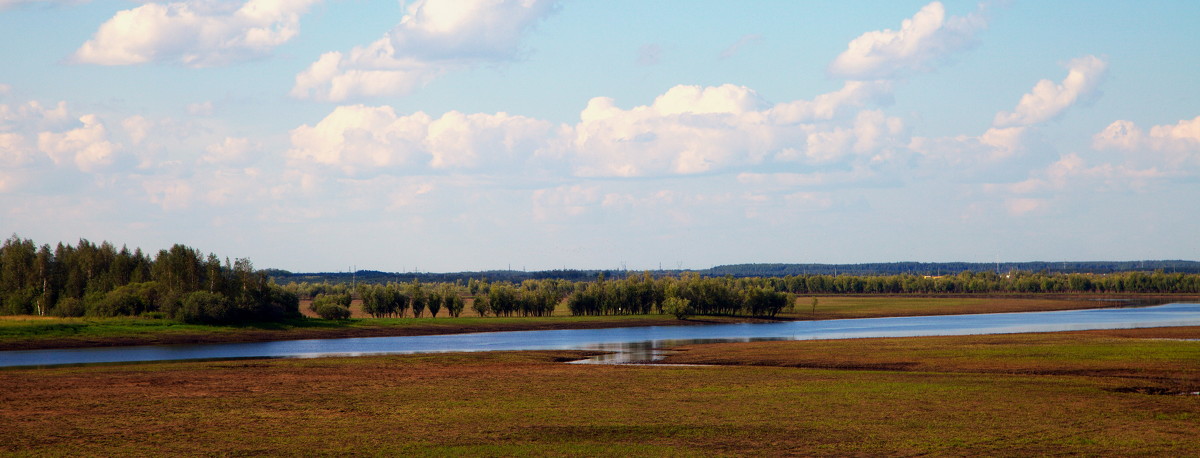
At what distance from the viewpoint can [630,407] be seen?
39.0 m

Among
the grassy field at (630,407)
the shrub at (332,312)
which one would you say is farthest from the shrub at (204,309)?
the grassy field at (630,407)

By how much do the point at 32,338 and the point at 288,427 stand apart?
66580 mm

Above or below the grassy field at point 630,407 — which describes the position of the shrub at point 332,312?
above

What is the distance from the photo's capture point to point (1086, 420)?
1341 inches

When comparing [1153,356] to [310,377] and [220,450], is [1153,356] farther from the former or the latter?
[220,450]

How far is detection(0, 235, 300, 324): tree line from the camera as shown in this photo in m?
109

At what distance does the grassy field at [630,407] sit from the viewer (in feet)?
100

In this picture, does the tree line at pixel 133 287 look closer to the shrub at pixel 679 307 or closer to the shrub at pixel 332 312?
the shrub at pixel 332 312

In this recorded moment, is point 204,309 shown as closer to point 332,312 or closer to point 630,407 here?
point 332,312

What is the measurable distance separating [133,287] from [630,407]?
9003 centimetres

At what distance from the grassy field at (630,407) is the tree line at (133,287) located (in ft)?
159

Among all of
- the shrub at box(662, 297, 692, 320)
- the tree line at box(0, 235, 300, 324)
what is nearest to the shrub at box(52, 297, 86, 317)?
the tree line at box(0, 235, 300, 324)

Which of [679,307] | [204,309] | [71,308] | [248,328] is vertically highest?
[71,308]

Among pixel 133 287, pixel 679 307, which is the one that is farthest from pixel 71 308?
pixel 679 307
